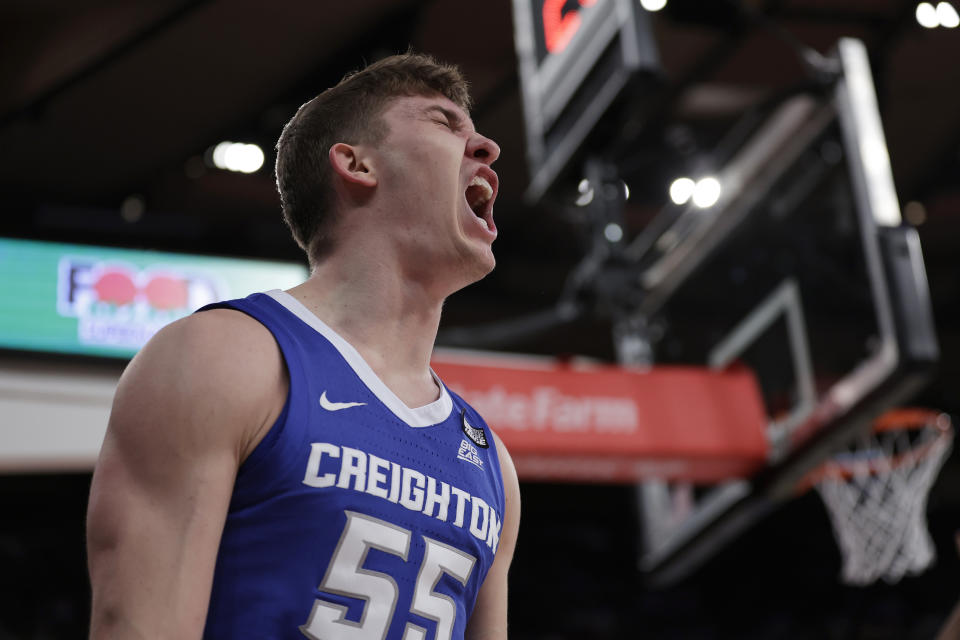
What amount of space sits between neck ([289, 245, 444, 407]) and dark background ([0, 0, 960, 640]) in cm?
284

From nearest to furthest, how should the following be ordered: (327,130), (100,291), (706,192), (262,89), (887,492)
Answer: (327,130)
(100,291)
(706,192)
(887,492)
(262,89)

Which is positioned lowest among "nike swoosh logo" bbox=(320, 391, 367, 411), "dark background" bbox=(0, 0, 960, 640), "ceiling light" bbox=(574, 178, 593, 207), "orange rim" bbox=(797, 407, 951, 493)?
"nike swoosh logo" bbox=(320, 391, 367, 411)

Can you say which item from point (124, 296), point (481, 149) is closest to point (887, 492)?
point (124, 296)

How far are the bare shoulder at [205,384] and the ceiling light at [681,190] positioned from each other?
519 centimetres

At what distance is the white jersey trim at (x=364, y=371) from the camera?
1549 millimetres

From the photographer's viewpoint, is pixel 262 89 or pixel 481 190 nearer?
pixel 481 190

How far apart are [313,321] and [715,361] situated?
504cm

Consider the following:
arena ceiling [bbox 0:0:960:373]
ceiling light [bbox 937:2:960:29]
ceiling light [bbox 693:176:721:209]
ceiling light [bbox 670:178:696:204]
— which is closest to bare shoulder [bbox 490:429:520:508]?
arena ceiling [bbox 0:0:960:373]

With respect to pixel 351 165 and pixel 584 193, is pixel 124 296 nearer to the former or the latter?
pixel 584 193

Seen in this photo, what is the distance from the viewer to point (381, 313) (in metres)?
1.67

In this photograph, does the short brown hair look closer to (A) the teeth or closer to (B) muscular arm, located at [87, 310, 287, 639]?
(A) the teeth

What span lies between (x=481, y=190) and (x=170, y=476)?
728 millimetres

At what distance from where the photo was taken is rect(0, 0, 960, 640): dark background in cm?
623

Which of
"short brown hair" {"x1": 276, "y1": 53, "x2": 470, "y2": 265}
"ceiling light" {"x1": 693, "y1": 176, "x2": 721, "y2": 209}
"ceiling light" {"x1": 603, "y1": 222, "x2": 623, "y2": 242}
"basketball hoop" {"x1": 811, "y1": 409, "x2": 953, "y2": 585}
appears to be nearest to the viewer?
"short brown hair" {"x1": 276, "y1": 53, "x2": 470, "y2": 265}
